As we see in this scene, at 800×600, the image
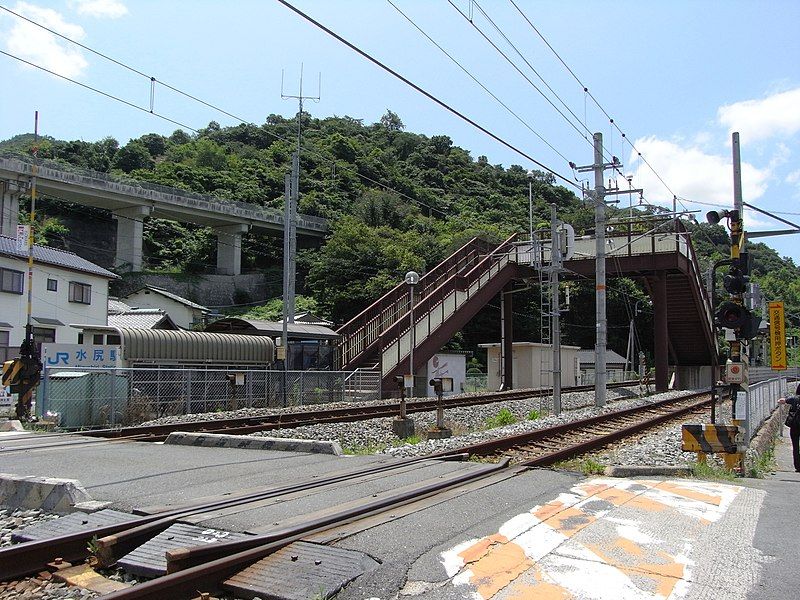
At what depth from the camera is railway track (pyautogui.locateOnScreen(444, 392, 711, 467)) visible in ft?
34.9

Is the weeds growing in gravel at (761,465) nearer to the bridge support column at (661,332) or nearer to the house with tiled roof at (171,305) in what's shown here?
the bridge support column at (661,332)

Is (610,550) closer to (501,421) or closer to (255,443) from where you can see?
(255,443)

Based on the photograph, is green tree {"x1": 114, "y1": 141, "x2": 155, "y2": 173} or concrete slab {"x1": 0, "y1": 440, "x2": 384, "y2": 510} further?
green tree {"x1": 114, "y1": 141, "x2": 155, "y2": 173}

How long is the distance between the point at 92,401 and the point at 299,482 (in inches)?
394

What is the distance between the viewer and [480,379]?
39.0m

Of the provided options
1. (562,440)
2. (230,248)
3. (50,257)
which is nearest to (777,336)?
(562,440)

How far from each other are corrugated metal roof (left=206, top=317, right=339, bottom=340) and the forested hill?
2295 centimetres

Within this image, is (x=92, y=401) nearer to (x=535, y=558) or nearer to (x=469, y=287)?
(x=535, y=558)

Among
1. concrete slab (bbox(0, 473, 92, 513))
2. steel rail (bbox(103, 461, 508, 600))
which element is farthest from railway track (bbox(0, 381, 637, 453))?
steel rail (bbox(103, 461, 508, 600))

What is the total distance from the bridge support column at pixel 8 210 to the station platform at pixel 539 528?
163 feet

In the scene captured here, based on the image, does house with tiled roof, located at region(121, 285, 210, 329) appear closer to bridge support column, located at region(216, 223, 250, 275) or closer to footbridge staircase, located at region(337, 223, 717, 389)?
bridge support column, located at region(216, 223, 250, 275)

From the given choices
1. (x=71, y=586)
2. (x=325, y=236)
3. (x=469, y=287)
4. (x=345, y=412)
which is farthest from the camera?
(x=325, y=236)

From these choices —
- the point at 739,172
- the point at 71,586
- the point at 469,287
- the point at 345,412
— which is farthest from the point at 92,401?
the point at 469,287

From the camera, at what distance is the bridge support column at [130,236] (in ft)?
227
